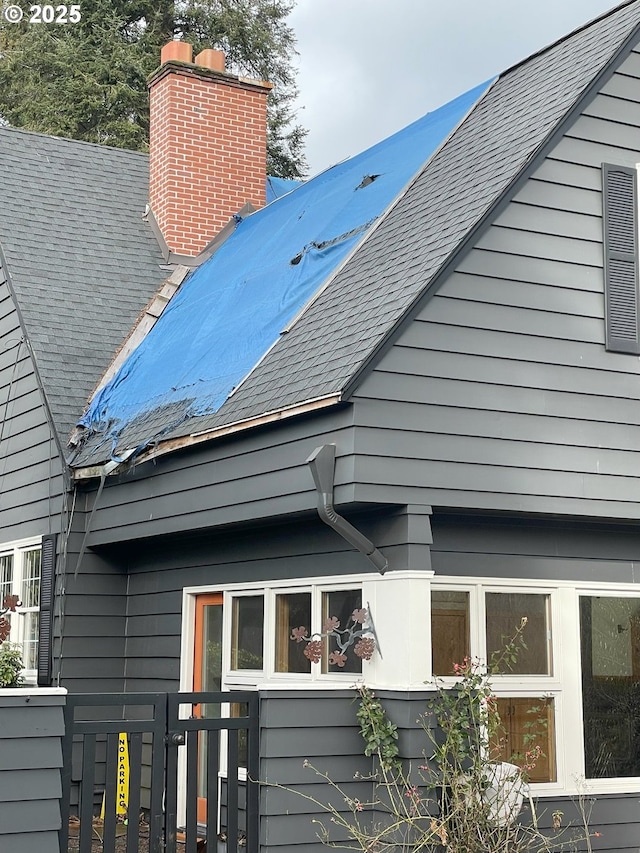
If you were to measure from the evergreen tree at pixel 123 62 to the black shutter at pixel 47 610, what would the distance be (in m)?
16.5

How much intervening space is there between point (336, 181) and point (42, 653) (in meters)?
5.31

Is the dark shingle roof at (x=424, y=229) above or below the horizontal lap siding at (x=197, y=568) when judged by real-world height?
above

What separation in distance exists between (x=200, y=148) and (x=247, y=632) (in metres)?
6.92

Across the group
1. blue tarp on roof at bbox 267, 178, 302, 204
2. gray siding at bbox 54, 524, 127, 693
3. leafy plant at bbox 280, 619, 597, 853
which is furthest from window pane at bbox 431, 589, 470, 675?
blue tarp on roof at bbox 267, 178, 302, 204

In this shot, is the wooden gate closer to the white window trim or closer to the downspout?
the white window trim

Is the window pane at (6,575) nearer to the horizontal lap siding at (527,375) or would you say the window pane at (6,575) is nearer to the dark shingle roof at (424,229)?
the dark shingle roof at (424,229)

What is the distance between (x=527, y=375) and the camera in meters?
7.62

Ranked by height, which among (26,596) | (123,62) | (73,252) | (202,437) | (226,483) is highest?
(123,62)

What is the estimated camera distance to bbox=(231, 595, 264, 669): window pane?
8945 millimetres

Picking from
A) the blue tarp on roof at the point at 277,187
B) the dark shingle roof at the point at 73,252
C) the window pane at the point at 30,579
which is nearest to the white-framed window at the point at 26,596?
the window pane at the point at 30,579

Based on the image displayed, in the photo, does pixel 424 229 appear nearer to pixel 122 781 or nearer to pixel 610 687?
pixel 610 687

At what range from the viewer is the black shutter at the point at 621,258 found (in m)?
8.02

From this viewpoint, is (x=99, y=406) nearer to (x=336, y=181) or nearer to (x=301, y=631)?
(x=336, y=181)

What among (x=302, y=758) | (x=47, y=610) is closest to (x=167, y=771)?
(x=302, y=758)
